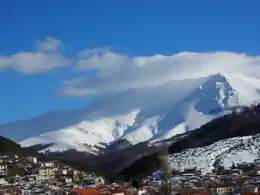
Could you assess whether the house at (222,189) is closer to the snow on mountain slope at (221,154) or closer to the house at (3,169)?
the snow on mountain slope at (221,154)

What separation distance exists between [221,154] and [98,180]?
2718 centimetres

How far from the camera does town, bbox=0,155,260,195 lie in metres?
79.2

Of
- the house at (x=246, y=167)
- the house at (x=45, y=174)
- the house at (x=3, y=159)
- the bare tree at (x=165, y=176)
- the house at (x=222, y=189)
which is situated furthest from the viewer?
the house at (x=3, y=159)

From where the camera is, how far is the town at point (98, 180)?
79250 mm

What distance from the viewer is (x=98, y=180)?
112 meters

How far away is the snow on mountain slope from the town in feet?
13.5

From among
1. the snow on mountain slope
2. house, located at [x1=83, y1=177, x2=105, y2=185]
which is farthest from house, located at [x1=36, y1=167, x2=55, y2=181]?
the snow on mountain slope

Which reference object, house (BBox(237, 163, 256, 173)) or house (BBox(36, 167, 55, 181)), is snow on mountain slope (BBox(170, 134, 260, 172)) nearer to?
house (BBox(237, 163, 256, 173))

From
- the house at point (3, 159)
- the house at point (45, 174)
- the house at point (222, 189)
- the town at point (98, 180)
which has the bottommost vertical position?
the house at point (222, 189)

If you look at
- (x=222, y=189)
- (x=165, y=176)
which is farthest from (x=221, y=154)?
(x=165, y=176)

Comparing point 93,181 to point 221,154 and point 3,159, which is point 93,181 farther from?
point 221,154

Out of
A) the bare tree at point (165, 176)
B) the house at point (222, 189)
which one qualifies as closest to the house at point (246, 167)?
the house at point (222, 189)

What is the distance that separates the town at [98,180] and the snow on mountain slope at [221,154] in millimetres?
4100

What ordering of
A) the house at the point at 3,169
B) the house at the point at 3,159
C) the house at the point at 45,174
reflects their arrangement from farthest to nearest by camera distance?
1. the house at the point at 3,159
2. the house at the point at 3,169
3. the house at the point at 45,174
